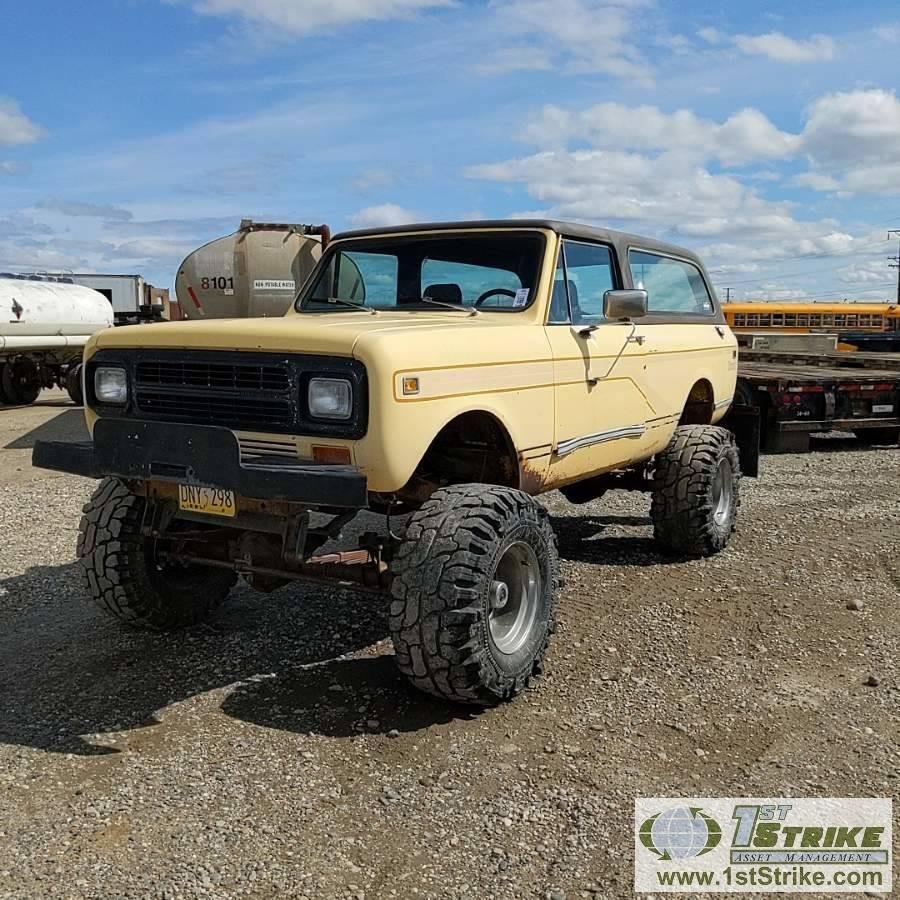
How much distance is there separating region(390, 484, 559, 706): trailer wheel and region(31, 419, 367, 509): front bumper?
0.40 m

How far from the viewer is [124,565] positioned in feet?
15.0

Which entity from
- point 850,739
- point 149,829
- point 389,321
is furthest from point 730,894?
point 389,321

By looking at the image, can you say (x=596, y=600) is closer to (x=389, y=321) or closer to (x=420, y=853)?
(x=389, y=321)

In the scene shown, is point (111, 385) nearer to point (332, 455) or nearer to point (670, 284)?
point (332, 455)

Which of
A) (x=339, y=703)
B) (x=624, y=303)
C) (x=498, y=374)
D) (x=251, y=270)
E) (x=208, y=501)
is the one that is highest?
(x=251, y=270)

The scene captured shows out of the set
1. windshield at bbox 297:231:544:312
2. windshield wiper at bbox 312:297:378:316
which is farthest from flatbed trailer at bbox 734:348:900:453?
windshield wiper at bbox 312:297:378:316

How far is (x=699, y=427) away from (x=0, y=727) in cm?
472

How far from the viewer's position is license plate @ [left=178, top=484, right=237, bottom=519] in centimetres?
→ 389

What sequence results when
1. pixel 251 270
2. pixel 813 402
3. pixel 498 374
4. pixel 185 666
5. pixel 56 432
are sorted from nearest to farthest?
pixel 498 374, pixel 185 666, pixel 813 402, pixel 251 270, pixel 56 432

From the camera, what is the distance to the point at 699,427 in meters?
6.61

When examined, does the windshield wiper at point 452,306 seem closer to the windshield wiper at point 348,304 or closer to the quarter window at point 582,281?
the windshield wiper at point 348,304

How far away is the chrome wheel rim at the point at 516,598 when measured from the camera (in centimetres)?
414

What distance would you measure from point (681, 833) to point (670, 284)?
4227mm

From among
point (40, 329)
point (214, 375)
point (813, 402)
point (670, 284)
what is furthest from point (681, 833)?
point (40, 329)
